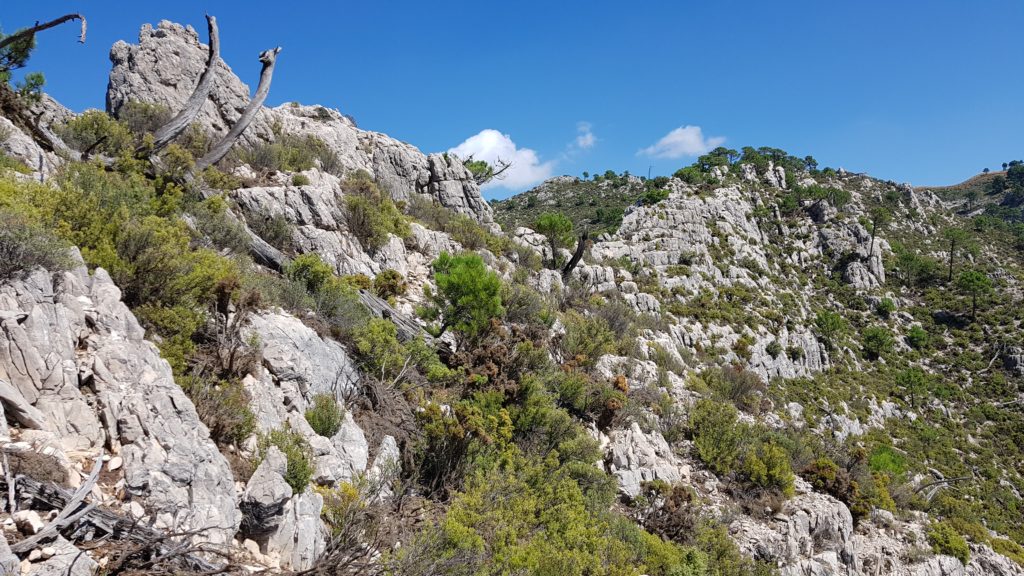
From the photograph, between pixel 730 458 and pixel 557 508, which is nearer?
pixel 557 508

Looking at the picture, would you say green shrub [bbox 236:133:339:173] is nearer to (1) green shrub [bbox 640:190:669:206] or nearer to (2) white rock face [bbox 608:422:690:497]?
(2) white rock face [bbox 608:422:690:497]

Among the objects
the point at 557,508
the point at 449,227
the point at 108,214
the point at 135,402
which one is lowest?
the point at 557,508

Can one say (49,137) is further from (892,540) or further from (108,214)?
(892,540)

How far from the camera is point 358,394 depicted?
28.5 ft

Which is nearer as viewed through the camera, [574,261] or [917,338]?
[574,261]

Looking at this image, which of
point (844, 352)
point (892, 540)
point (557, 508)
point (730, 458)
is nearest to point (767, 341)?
point (844, 352)

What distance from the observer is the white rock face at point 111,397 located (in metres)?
4.08

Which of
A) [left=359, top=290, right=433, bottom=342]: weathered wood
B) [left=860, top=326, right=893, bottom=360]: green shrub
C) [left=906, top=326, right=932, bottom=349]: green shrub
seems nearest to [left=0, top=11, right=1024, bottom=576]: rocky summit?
[left=359, top=290, right=433, bottom=342]: weathered wood

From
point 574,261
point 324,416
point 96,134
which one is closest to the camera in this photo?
point 324,416

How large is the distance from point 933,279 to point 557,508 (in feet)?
201

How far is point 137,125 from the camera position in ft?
49.9

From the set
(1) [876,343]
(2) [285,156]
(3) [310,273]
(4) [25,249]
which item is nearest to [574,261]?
(2) [285,156]

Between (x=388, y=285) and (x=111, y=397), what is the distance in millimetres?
9954

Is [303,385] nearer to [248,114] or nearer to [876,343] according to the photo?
[248,114]
